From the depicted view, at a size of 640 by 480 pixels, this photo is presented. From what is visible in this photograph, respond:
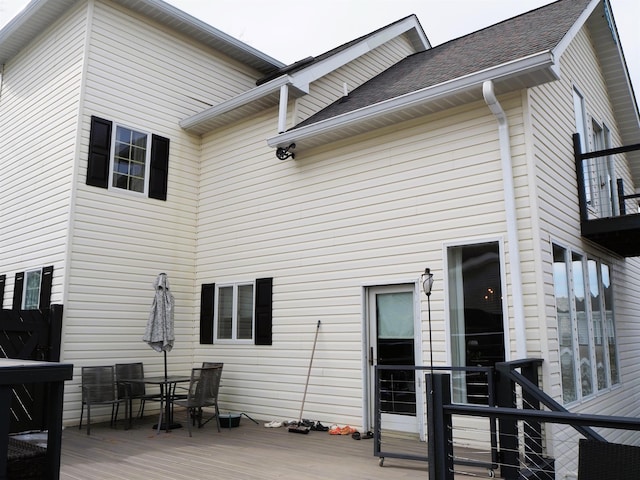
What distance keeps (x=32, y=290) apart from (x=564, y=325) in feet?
26.7

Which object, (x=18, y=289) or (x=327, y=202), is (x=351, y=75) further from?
(x=18, y=289)

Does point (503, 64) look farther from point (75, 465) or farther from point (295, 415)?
point (75, 465)

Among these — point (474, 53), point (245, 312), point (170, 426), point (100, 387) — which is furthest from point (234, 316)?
point (474, 53)

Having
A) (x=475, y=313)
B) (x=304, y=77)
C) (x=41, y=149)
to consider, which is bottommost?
(x=475, y=313)

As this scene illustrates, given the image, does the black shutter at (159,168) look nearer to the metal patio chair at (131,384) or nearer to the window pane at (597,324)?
the metal patio chair at (131,384)

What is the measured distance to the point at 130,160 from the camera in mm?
9188

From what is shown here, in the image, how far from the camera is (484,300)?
20.0 feet

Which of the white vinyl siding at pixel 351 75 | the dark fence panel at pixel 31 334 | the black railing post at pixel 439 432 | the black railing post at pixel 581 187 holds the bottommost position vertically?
the black railing post at pixel 439 432

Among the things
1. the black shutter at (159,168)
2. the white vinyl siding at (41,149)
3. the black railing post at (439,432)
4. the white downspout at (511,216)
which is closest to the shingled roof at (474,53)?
the white downspout at (511,216)

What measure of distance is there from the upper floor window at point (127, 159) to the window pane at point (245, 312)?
7.53ft

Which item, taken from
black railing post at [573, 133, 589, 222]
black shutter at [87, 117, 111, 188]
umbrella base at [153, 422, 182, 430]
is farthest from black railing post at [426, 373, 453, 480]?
black shutter at [87, 117, 111, 188]

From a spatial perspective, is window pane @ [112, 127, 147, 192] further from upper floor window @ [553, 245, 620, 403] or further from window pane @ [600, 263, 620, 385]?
window pane @ [600, 263, 620, 385]

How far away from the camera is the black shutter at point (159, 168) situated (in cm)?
938

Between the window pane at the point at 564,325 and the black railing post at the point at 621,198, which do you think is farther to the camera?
the black railing post at the point at 621,198
